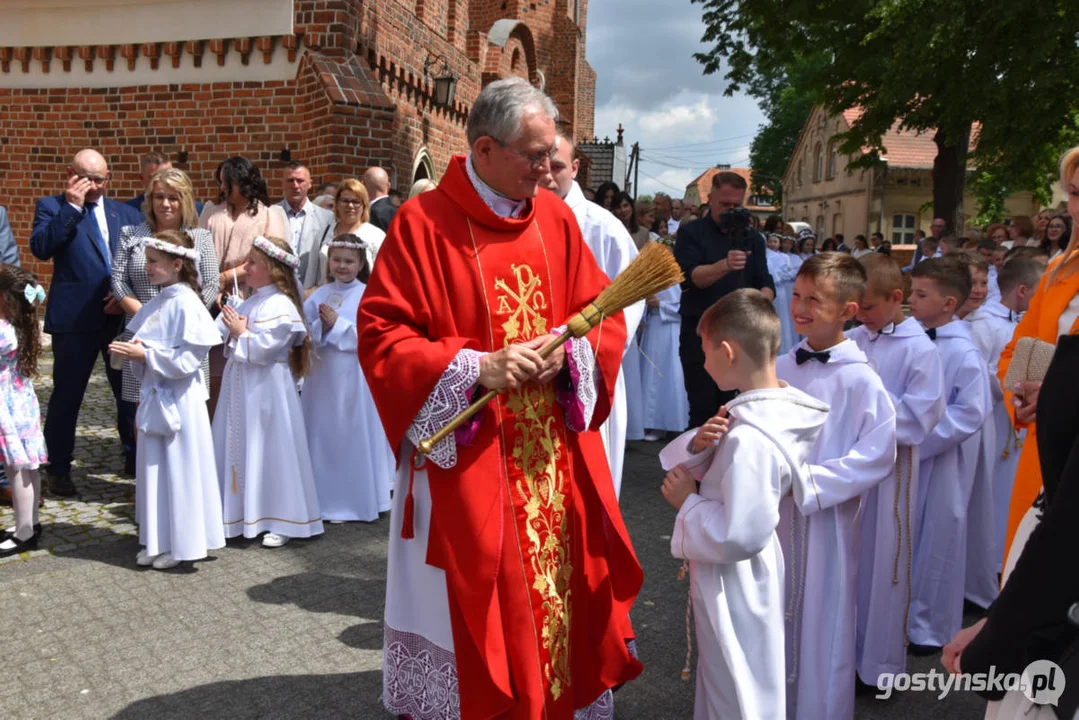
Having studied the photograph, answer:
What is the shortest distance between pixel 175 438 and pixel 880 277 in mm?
3663

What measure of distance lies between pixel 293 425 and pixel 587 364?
3017mm

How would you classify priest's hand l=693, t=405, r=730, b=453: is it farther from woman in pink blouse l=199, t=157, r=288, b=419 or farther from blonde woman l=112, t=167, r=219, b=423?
woman in pink blouse l=199, t=157, r=288, b=419

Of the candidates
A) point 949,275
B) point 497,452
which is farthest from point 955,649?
point 949,275

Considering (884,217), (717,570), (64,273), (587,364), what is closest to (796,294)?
(587,364)

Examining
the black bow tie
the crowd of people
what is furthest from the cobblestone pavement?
the black bow tie

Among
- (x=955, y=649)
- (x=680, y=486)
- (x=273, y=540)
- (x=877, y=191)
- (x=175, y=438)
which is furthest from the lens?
(x=877, y=191)

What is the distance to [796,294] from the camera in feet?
11.4

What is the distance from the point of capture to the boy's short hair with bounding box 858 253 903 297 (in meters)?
3.70

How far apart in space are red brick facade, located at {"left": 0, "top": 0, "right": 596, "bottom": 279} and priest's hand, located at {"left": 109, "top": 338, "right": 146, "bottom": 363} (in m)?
5.96

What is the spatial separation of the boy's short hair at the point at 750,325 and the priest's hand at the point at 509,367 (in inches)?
23.9

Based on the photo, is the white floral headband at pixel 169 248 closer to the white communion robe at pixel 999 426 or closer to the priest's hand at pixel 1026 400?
the priest's hand at pixel 1026 400

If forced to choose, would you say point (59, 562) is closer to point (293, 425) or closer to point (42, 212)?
point (293, 425)

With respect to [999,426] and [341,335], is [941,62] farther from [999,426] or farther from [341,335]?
[341,335]

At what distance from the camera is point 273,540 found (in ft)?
17.3
